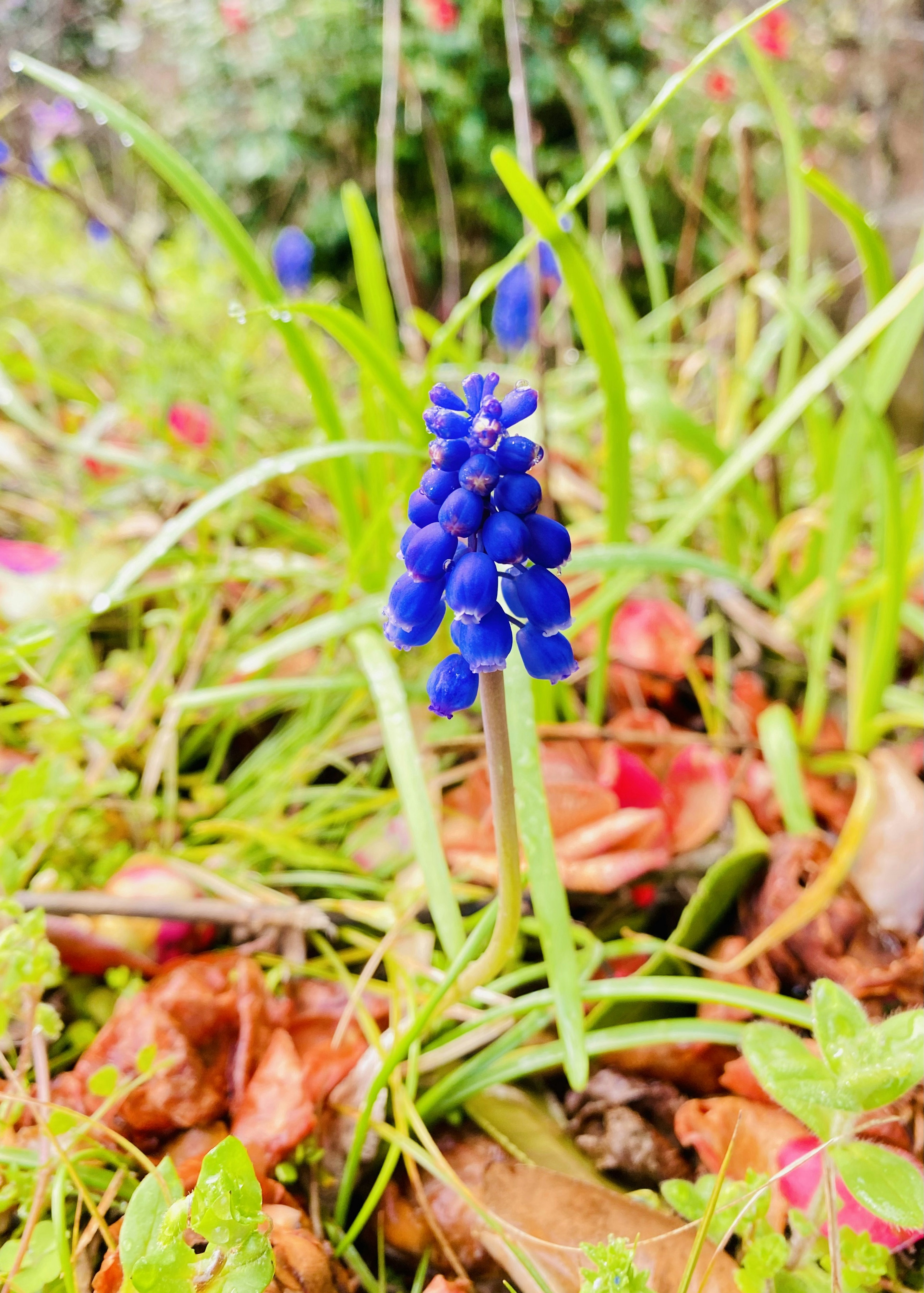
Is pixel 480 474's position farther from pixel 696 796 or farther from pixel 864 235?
pixel 864 235

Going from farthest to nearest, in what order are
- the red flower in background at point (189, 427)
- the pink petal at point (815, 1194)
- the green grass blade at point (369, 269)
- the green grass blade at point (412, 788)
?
the red flower in background at point (189, 427), the green grass blade at point (369, 269), the green grass blade at point (412, 788), the pink petal at point (815, 1194)

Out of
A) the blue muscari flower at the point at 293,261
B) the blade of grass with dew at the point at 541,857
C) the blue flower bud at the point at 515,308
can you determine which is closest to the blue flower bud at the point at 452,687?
the blade of grass with dew at the point at 541,857

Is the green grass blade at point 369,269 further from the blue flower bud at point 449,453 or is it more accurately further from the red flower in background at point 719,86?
the red flower in background at point 719,86

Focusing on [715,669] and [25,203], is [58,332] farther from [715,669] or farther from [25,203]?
[25,203]

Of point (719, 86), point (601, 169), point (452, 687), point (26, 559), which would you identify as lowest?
point (452, 687)

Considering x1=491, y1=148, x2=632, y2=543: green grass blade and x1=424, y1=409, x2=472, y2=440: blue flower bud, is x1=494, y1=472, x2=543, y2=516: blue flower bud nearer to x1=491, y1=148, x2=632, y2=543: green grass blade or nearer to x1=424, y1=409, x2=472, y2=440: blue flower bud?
x1=424, y1=409, x2=472, y2=440: blue flower bud

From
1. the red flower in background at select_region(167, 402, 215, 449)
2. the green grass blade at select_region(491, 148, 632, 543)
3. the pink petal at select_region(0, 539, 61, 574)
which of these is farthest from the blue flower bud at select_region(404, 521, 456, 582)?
the red flower in background at select_region(167, 402, 215, 449)

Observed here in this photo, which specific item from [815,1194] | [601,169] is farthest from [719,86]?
[815,1194]
